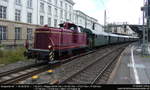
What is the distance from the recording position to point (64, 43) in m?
13.8

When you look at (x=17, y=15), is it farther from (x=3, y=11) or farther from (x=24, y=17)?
(x=3, y=11)

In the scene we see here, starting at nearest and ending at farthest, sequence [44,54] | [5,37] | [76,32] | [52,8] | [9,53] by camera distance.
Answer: [44,54], [9,53], [76,32], [5,37], [52,8]

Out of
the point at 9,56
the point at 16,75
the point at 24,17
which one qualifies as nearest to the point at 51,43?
the point at 16,75

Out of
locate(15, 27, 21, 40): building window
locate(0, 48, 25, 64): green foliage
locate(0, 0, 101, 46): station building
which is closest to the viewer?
locate(0, 48, 25, 64): green foliage

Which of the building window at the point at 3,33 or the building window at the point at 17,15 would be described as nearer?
the building window at the point at 3,33

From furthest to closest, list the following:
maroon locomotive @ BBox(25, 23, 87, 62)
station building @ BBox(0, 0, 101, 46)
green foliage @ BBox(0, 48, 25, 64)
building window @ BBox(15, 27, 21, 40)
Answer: building window @ BBox(15, 27, 21, 40), station building @ BBox(0, 0, 101, 46), green foliage @ BBox(0, 48, 25, 64), maroon locomotive @ BBox(25, 23, 87, 62)

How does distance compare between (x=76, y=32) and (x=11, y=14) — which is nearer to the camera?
(x=76, y=32)

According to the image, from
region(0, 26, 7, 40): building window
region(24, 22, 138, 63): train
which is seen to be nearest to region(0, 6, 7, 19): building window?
region(0, 26, 7, 40): building window

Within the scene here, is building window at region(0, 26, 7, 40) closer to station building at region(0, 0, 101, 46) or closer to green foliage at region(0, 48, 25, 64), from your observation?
station building at region(0, 0, 101, 46)

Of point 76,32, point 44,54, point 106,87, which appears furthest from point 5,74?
point 76,32

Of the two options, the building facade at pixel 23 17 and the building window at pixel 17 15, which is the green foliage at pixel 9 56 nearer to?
the building facade at pixel 23 17

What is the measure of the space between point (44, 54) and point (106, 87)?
764 cm

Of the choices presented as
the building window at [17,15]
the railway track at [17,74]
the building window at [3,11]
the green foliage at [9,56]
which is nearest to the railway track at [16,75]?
the railway track at [17,74]

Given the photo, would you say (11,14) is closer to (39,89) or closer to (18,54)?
(18,54)
